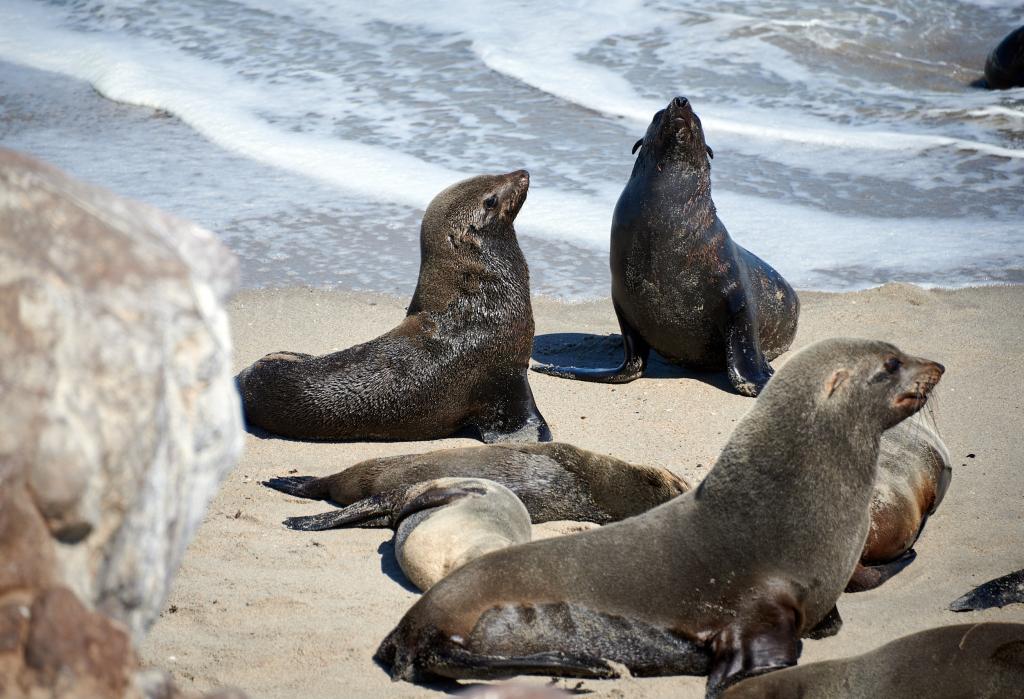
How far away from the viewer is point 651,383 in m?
7.33

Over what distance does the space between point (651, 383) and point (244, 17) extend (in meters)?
12.3

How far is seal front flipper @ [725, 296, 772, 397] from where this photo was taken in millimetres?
7074

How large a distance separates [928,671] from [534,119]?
1065 cm

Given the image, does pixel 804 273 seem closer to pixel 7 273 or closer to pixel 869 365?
pixel 869 365

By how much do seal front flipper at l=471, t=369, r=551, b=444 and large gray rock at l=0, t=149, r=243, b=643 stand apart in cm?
433

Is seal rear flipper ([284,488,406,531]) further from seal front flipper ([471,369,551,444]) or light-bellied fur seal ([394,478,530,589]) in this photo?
seal front flipper ([471,369,551,444])

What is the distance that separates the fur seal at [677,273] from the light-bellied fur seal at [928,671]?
4028 millimetres

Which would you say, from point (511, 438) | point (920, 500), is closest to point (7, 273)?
point (920, 500)

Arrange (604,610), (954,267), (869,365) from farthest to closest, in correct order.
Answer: (954,267) → (869,365) → (604,610)

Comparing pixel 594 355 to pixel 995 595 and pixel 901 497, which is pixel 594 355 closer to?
pixel 901 497

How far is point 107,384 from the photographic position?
188cm

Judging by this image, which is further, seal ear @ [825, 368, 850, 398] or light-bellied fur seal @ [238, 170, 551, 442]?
light-bellied fur seal @ [238, 170, 551, 442]

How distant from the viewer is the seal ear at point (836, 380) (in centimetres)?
401

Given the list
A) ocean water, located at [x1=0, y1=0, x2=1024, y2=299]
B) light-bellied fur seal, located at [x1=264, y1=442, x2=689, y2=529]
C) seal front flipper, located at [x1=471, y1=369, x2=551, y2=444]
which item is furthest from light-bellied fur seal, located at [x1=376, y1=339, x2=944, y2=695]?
ocean water, located at [x1=0, y1=0, x2=1024, y2=299]
